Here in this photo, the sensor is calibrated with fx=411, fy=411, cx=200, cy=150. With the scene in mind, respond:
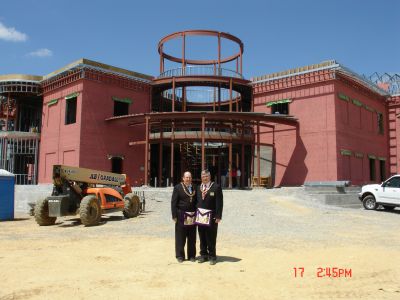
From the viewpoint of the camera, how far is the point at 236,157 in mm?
29844

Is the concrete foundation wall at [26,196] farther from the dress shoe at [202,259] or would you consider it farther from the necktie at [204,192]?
the necktie at [204,192]

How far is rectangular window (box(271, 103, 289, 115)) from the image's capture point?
1113 inches

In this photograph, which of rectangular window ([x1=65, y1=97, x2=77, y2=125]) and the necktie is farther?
rectangular window ([x1=65, y1=97, x2=77, y2=125])

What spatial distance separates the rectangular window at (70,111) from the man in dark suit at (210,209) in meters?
21.2

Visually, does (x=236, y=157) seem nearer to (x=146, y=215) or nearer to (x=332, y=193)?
(x=332, y=193)

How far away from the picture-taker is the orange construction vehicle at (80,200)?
532 inches

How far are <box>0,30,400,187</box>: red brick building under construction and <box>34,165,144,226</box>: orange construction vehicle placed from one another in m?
7.83

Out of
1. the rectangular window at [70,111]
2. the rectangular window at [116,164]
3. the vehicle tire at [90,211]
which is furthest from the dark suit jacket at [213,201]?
the rectangular window at [70,111]

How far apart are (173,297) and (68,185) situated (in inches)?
370

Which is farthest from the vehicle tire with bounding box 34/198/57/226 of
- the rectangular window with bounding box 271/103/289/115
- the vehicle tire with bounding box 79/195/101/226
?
the rectangular window with bounding box 271/103/289/115

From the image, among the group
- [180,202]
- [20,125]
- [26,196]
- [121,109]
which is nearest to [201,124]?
[121,109]

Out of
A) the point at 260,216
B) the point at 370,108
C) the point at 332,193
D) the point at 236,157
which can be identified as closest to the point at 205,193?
the point at 260,216

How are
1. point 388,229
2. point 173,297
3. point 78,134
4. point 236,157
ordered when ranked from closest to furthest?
point 173,297
point 388,229
point 78,134
point 236,157

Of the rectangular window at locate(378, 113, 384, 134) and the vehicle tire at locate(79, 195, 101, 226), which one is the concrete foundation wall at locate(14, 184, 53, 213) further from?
the rectangular window at locate(378, 113, 384, 134)
